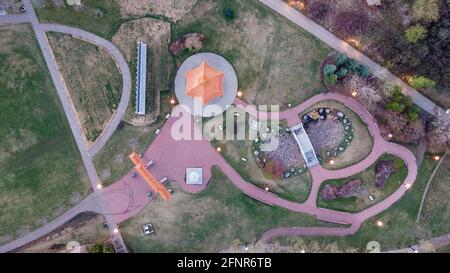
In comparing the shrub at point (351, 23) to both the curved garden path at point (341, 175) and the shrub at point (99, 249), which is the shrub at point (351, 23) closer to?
the curved garden path at point (341, 175)

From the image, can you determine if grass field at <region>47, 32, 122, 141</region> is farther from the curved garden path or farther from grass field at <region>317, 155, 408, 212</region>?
grass field at <region>317, 155, 408, 212</region>

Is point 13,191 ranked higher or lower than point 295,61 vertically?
lower

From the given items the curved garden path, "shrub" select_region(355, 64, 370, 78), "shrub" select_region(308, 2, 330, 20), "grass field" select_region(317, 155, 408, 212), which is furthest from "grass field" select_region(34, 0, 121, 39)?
"grass field" select_region(317, 155, 408, 212)

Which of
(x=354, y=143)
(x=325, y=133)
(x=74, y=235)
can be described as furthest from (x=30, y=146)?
(x=354, y=143)

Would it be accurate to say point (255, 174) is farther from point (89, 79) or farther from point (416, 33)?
point (416, 33)

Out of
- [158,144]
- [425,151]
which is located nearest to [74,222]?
[158,144]
